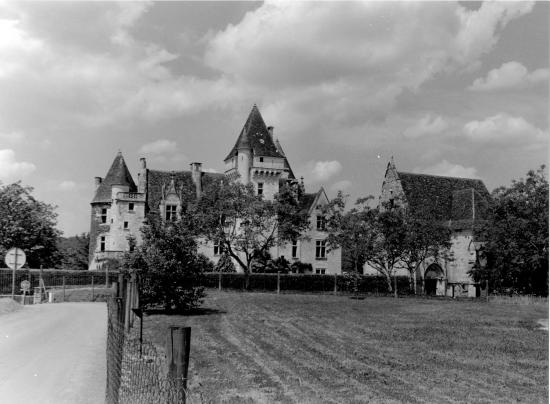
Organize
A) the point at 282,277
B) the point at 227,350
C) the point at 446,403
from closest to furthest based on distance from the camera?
the point at 446,403 → the point at 227,350 → the point at 282,277

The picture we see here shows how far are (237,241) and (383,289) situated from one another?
14.3 metres

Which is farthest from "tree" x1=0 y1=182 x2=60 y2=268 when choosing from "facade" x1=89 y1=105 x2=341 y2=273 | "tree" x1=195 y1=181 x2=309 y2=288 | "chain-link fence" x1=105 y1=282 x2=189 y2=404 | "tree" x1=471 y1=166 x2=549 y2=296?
"chain-link fence" x1=105 y1=282 x2=189 y2=404

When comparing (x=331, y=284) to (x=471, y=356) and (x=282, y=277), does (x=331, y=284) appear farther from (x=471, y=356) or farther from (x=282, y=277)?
(x=471, y=356)

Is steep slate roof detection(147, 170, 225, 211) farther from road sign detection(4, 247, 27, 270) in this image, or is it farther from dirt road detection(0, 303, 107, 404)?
dirt road detection(0, 303, 107, 404)

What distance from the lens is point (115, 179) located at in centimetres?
5841

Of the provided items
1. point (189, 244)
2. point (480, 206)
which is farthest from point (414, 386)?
point (480, 206)

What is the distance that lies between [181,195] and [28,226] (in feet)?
45.5

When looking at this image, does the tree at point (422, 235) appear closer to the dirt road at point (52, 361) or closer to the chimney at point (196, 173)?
the chimney at point (196, 173)

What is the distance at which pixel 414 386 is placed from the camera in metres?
11.7

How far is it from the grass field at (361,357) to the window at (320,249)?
33.1 m

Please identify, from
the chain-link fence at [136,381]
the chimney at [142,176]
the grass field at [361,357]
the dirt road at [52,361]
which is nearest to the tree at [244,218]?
the chimney at [142,176]

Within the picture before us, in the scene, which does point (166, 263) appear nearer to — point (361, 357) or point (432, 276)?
point (361, 357)

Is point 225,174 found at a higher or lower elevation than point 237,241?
higher

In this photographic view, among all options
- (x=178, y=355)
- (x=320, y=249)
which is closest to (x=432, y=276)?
(x=320, y=249)
